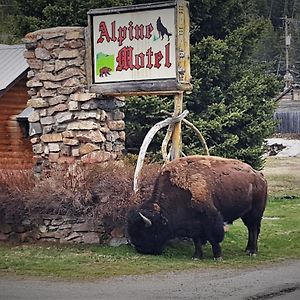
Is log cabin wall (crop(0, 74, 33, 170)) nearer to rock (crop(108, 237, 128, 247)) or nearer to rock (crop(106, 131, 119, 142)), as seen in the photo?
rock (crop(106, 131, 119, 142))

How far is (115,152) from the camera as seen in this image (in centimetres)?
1959

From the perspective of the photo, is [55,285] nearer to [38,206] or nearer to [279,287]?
[279,287]

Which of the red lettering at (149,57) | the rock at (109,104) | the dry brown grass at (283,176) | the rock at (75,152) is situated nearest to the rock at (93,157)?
the rock at (75,152)

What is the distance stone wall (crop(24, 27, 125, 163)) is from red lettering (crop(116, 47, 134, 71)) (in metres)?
0.78

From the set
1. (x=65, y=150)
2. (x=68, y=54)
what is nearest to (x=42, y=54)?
(x=68, y=54)

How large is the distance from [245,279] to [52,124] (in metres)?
6.81

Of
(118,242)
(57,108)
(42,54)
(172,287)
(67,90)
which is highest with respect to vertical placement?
(42,54)

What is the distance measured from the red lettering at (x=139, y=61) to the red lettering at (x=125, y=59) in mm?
127

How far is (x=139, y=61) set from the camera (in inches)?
737

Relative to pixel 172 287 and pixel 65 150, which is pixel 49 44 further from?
pixel 172 287

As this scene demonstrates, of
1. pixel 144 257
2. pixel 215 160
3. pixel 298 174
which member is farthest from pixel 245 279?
pixel 298 174

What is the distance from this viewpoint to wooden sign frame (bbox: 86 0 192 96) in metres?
18.2

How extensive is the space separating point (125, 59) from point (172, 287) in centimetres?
689

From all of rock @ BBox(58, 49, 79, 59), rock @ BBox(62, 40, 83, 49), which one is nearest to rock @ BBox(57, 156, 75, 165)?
rock @ BBox(58, 49, 79, 59)
